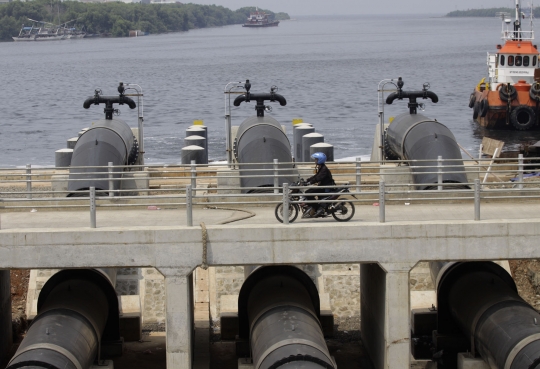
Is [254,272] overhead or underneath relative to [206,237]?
underneath

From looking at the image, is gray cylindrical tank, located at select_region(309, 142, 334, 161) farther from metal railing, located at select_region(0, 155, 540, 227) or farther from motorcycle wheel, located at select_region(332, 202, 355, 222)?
motorcycle wheel, located at select_region(332, 202, 355, 222)

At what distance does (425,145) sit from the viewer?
1181 inches

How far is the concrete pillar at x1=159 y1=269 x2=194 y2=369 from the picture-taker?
19.3m

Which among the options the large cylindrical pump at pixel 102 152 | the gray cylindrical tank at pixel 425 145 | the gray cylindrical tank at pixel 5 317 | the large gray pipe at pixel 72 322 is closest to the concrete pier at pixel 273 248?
the large gray pipe at pixel 72 322

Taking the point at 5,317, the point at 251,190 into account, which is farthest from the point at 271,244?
the point at 5,317

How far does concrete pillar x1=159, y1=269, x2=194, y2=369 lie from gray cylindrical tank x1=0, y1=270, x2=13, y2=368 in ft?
18.6

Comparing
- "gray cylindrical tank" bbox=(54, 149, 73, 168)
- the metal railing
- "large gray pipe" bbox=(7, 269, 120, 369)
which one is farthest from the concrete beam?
"gray cylindrical tank" bbox=(54, 149, 73, 168)

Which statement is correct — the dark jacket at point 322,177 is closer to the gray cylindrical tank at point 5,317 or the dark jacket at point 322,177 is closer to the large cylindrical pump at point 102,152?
the gray cylindrical tank at point 5,317

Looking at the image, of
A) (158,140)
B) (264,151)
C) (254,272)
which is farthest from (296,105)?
(254,272)

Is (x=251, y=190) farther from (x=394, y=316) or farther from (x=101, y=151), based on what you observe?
(x=394, y=316)

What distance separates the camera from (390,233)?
19.3 meters

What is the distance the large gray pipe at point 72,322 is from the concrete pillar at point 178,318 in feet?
6.06

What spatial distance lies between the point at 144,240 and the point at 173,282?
1.08 metres

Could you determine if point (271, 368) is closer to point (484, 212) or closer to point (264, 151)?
point (484, 212)
